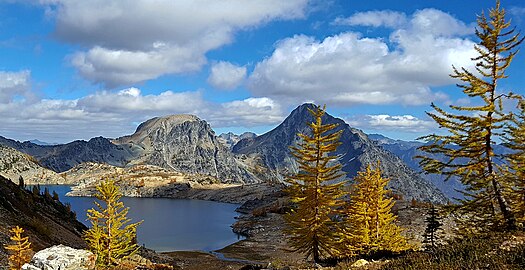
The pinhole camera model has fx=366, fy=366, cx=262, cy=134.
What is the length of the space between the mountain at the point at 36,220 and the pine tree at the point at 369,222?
79.1 feet

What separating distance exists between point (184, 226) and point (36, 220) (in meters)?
63.7

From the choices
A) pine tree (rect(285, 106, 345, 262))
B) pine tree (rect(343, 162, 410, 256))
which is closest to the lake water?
pine tree (rect(285, 106, 345, 262))

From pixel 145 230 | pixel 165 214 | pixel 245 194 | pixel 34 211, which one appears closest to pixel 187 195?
pixel 245 194

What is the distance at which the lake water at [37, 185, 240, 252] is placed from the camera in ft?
245

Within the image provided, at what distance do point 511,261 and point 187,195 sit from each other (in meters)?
176

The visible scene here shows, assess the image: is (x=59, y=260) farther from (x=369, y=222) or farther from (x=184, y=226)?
(x=184, y=226)

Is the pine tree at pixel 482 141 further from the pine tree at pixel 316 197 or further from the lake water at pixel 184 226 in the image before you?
the lake water at pixel 184 226

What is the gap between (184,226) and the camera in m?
97.2

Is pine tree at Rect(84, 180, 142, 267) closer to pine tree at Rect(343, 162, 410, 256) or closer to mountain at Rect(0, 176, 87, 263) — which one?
mountain at Rect(0, 176, 87, 263)

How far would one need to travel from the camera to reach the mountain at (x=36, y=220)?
30713mm

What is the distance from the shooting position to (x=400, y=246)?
A: 3041 centimetres

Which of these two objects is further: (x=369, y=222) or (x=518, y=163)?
(x=369, y=222)

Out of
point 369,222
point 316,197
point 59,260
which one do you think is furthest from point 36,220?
point 369,222

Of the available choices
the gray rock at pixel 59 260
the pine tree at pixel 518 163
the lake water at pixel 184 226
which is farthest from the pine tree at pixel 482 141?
the lake water at pixel 184 226
